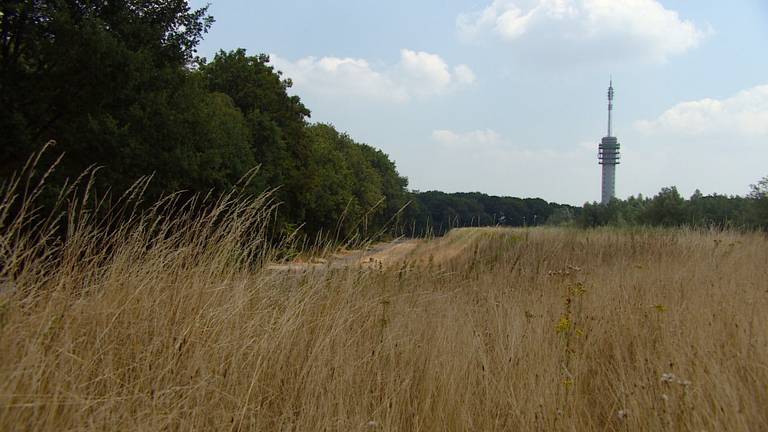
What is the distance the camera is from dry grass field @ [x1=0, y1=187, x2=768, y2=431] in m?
2.74

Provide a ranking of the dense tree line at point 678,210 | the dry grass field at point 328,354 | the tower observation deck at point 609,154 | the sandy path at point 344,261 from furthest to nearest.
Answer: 1. the tower observation deck at point 609,154
2. the dense tree line at point 678,210
3. the sandy path at point 344,261
4. the dry grass field at point 328,354

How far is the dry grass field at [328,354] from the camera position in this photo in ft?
9.00

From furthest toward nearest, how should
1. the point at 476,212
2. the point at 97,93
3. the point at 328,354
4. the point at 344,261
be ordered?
1. the point at 97,93
2. the point at 476,212
3. the point at 344,261
4. the point at 328,354

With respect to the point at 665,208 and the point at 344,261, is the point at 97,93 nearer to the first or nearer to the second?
the point at 344,261

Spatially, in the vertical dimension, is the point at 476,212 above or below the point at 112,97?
below

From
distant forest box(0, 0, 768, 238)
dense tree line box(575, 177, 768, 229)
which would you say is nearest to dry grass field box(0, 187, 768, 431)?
distant forest box(0, 0, 768, 238)

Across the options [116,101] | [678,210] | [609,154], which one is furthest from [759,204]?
[609,154]

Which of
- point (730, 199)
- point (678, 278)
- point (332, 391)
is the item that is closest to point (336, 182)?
point (730, 199)

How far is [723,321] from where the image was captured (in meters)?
4.34

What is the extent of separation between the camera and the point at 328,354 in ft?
11.7

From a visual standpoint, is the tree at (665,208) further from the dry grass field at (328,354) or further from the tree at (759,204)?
the dry grass field at (328,354)

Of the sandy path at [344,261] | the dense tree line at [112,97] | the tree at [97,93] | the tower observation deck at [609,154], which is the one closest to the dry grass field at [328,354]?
the sandy path at [344,261]

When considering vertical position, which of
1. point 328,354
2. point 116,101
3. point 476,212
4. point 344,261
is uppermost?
point 116,101

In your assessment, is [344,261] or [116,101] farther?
[116,101]
